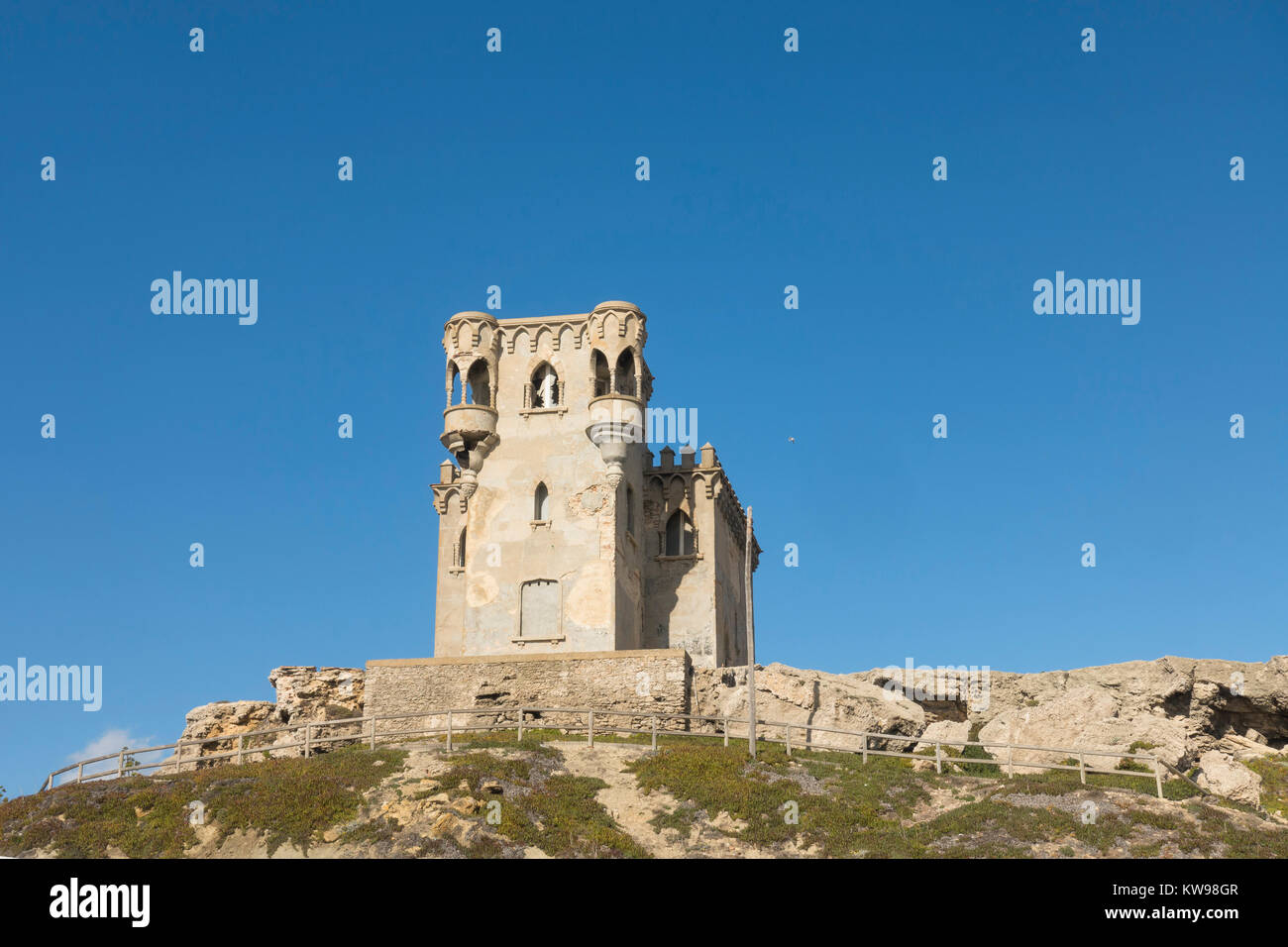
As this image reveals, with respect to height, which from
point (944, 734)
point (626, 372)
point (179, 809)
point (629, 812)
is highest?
point (626, 372)

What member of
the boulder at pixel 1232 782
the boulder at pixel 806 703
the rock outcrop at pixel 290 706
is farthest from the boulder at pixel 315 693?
the boulder at pixel 1232 782

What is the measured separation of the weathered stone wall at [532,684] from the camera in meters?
42.4

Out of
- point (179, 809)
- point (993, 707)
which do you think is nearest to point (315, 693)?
point (179, 809)

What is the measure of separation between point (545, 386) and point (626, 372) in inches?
130

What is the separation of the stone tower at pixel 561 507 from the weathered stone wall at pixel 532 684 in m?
1.87

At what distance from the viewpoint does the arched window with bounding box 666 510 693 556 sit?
5634 cm

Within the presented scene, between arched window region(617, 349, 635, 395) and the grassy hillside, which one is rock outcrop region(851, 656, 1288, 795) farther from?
arched window region(617, 349, 635, 395)

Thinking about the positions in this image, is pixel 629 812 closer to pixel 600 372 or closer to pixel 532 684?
pixel 532 684

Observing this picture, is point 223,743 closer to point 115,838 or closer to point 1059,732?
point 115,838

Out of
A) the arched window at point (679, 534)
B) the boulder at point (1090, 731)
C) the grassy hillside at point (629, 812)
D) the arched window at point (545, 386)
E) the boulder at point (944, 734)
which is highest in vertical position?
the arched window at point (545, 386)

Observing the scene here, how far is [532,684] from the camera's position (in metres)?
43.8

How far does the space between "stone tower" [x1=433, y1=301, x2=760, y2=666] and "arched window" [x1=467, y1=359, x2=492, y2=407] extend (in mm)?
52

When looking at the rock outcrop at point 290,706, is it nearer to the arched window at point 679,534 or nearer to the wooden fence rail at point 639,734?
the wooden fence rail at point 639,734
